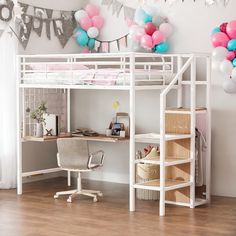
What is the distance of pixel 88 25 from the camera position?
8211mm

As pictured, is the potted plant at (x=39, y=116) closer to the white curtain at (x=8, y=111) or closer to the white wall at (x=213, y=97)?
the white curtain at (x=8, y=111)

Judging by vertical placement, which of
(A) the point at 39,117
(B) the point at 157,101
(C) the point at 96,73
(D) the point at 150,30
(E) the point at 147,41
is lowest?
(A) the point at 39,117

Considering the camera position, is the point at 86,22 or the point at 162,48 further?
the point at 86,22

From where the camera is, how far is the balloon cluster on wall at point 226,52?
21.6 feet

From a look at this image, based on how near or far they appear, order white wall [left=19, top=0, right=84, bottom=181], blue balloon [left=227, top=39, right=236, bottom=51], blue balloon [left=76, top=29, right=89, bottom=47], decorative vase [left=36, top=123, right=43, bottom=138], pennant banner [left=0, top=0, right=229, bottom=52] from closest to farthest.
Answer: blue balloon [left=227, top=39, right=236, bottom=51] < decorative vase [left=36, top=123, right=43, bottom=138] < pennant banner [left=0, top=0, right=229, bottom=52] < white wall [left=19, top=0, right=84, bottom=181] < blue balloon [left=76, top=29, right=89, bottom=47]

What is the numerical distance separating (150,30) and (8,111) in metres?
1.92

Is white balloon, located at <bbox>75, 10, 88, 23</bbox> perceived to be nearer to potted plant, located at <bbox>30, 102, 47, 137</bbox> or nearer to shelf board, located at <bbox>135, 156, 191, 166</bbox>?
potted plant, located at <bbox>30, 102, 47, 137</bbox>

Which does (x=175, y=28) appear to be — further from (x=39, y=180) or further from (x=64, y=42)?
(x=39, y=180)

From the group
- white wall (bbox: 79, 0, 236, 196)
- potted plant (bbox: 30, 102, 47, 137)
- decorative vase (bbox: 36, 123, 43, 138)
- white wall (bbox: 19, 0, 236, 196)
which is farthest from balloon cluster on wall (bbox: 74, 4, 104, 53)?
decorative vase (bbox: 36, 123, 43, 138)

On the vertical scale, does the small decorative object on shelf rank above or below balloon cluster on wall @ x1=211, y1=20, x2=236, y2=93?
below

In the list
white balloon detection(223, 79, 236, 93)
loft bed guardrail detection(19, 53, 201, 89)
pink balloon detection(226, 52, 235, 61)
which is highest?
pink balloon detection(226, 52, 235, 61)

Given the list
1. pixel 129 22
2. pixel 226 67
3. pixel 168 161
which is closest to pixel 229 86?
pixel 226 67

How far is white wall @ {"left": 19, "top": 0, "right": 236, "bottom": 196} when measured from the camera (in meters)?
7.26

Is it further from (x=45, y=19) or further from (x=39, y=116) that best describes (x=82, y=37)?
(x=39, y=116)
